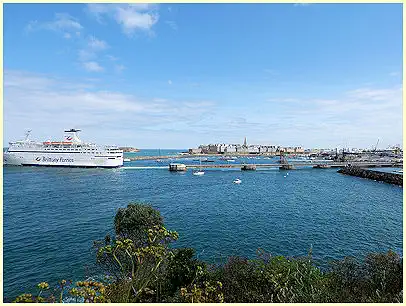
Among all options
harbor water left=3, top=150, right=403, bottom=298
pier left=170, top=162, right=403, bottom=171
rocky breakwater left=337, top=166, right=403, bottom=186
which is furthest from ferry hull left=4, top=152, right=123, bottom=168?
rocky breakwater left=337, top=166, right=403, bottom=186

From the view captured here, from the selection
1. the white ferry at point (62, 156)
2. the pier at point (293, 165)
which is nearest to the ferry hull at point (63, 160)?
the white ferry at point (62, 156)

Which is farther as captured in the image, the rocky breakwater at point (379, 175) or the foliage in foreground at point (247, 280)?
the rocky breakwater at point (379, 175)

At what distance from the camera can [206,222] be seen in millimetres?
14961

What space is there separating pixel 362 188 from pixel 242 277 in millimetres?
25893

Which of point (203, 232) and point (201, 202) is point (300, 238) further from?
point (201, 202)

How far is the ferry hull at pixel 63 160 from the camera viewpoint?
145 ft

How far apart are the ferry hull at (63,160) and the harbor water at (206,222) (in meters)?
17.9

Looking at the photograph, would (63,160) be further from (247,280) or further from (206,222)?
(247,280)

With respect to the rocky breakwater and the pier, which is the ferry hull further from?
the rocky breakwater

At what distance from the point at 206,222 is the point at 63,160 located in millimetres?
36457

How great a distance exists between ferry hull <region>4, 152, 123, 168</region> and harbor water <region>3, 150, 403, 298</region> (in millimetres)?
17901

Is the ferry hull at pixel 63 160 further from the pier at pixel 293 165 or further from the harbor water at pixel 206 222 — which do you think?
the harbor water at pixel 206 222

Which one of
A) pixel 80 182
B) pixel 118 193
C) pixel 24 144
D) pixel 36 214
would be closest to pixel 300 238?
pixel 36 214

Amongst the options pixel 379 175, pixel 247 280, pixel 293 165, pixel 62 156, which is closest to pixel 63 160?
pixel 62 156
